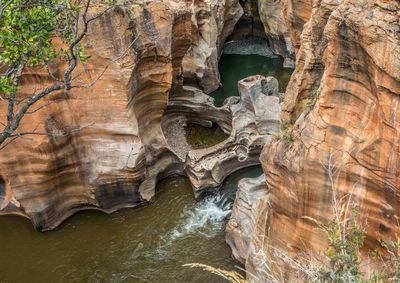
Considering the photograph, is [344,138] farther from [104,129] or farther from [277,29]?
[277,29]

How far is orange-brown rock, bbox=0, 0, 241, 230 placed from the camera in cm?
1020

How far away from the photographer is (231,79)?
19.0 m

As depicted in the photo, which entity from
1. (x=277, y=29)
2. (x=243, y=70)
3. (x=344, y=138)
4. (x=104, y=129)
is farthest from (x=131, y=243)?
(x=277, y=29)

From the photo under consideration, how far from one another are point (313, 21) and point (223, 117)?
7.22 metres

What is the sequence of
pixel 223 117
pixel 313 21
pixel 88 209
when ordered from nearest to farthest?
pixel 313 21 → pixel 88 209 → pixel 223 117

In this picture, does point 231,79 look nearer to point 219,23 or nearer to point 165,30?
point 219,23

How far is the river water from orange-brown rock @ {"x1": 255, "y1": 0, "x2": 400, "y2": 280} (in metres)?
3.54

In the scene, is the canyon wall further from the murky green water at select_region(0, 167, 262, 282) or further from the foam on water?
the foam on water

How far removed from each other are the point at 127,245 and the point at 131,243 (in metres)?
0.12

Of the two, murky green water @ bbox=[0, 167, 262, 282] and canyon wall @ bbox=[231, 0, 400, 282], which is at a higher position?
canyon wall @ bbox=[231, 0, 400, 282]

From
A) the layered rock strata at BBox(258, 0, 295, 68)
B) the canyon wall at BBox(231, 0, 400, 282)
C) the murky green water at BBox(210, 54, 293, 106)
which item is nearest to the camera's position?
the canyon wall at BBox(231, 0, 400, 282)

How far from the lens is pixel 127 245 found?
10.8 meters

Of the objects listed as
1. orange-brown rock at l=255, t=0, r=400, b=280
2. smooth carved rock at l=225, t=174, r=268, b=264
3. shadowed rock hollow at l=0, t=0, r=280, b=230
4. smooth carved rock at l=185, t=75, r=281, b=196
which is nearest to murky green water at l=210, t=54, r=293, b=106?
smooth carved rock at l=185, t=75, r=281, b=196

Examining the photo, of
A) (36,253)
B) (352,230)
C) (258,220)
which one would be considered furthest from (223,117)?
(352,230)
